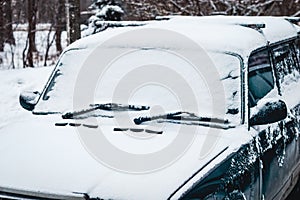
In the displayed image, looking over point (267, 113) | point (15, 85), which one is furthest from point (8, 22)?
point (267, 113)

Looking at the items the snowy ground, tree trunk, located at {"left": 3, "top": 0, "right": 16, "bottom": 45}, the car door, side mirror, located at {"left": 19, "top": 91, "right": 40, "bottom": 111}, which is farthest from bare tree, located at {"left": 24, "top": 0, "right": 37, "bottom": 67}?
the car door

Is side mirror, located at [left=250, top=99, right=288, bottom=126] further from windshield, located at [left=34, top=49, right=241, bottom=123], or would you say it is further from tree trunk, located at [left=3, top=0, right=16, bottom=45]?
tree trunk, located at [left=3, top=0, right=16, bottom=45]

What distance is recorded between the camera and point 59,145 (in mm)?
3252

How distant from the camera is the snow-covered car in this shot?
286cm

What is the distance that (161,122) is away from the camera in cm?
365

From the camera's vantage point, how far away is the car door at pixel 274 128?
3888 millimetres

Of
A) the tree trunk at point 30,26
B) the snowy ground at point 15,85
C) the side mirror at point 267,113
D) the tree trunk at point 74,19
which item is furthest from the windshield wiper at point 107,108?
the tree trunk at point 30,26

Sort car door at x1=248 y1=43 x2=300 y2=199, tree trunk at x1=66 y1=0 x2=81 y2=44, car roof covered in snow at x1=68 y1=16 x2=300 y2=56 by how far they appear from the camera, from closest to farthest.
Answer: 1. car door at x1=248 y1=43 x2=300 y2=199
2. car roof covered in snow at x1=68 y1=16 x2=300 y2=56
3. tree trunk at x1=66 y1=0 x2=81 y2=44

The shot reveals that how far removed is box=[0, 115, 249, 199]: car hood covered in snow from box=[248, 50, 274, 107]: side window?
0.67 m

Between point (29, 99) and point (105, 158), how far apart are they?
1.67 m

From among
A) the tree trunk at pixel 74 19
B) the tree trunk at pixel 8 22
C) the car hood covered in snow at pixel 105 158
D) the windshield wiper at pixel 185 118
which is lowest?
the tree trunk at pixel 8 22

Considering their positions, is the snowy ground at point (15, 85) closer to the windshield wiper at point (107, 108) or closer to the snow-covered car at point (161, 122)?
the snow-covered car at point (161, 122)

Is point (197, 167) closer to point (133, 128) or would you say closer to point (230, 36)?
point (133, 128)

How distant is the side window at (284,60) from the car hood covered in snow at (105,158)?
1630mm
